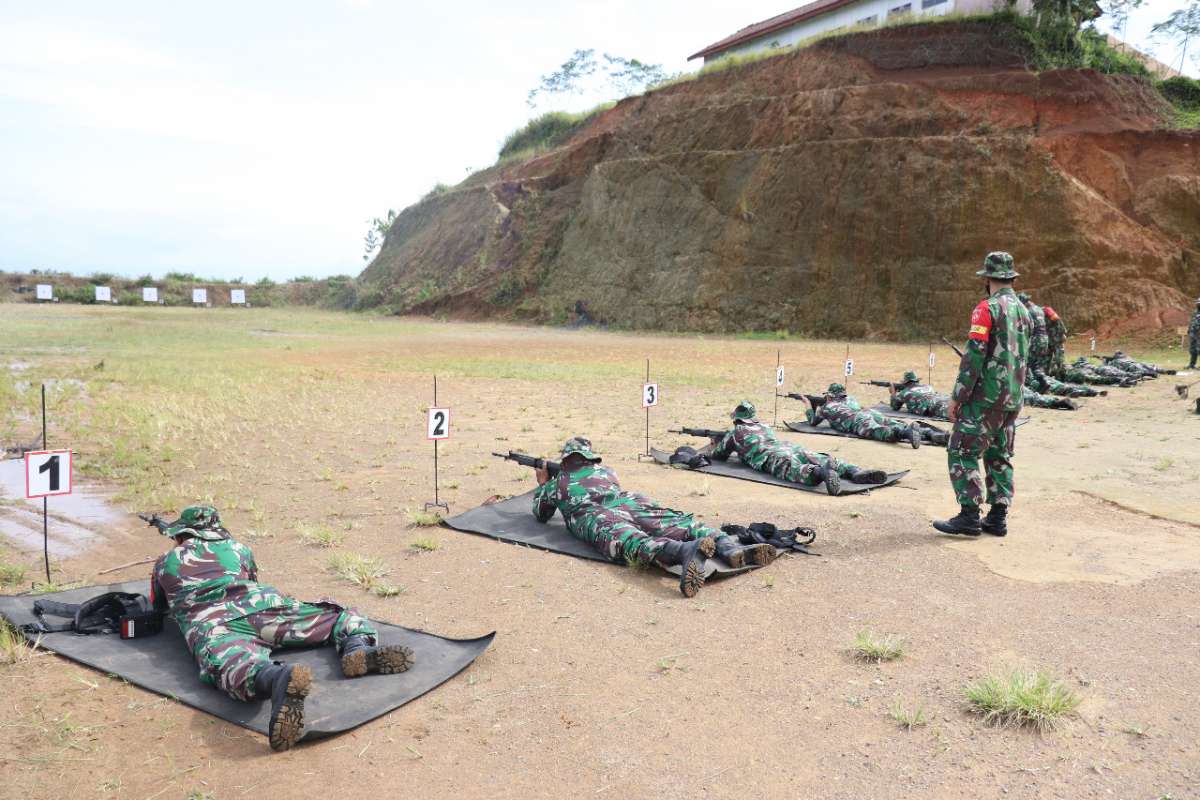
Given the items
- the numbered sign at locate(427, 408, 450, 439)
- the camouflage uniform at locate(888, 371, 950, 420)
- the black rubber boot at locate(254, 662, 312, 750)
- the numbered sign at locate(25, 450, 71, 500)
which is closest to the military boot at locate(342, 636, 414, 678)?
the black rubber boot at locate(254, 662, 312, 750)

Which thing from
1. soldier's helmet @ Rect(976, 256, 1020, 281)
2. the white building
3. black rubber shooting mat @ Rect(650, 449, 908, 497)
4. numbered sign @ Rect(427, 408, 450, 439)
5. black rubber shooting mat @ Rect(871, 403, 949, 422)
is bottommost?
black rubber shooting mat @ Rect(650, 449, 908, 497)

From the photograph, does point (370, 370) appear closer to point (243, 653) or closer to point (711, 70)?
point (243, 653)

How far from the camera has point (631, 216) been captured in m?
41.3

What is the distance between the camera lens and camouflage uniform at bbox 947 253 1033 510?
6793 mm

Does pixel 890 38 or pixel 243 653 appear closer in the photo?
pixel 243 653

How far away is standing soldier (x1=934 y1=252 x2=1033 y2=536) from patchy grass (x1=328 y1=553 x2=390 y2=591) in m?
4.62

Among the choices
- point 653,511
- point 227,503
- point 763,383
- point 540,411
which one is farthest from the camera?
point 763,383

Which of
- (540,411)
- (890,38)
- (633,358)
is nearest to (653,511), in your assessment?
(540,411)

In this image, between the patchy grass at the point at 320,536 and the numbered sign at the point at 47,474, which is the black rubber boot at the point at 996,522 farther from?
the numbered sign at the point at 47,474

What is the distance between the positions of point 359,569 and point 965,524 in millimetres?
4885

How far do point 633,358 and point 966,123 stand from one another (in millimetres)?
18540

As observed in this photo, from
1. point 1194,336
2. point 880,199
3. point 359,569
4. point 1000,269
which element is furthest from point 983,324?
point 880,199

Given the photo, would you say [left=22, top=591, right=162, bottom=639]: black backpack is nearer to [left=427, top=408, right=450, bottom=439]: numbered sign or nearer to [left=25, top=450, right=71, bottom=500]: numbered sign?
[left=25, top=450, right=71, bottom=500]: numbered sign

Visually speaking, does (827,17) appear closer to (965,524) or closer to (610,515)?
(965,524)
